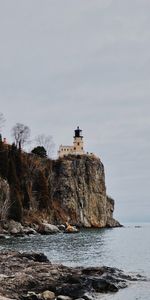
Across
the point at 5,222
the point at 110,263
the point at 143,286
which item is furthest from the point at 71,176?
the point at 143,286

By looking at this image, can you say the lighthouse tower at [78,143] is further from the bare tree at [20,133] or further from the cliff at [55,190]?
the bare tree at [20,133]

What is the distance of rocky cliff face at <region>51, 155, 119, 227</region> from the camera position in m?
158

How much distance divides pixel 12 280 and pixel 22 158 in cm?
10509

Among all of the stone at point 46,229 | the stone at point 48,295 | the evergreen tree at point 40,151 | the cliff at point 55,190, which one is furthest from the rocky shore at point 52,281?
the evergreen tree at point 40,151

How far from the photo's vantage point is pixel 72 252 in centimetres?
6562

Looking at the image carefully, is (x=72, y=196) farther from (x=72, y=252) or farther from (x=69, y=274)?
(x=69, y=274)

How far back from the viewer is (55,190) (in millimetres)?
160875

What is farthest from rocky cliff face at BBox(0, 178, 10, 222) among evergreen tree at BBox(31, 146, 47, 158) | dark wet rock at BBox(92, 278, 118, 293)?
dark wet rock at BBox(92, 278, 118, 293)

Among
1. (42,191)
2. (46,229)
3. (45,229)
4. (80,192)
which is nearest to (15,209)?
(45,229)

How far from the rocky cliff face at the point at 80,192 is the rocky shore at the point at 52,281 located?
348 feet

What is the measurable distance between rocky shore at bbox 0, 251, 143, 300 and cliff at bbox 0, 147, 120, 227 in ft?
230

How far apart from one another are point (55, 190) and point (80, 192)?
1027 cm

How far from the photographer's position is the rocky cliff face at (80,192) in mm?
157875

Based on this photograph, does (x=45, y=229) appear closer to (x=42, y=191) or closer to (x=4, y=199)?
(x=4, y=199)
